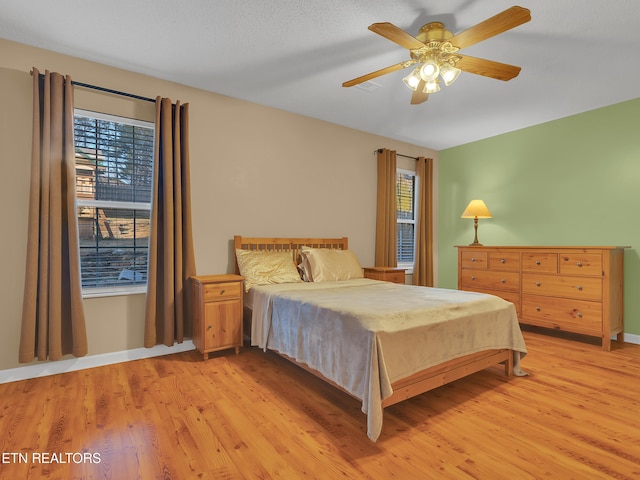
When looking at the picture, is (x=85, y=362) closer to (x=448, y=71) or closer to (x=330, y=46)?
(x=330, y=46)

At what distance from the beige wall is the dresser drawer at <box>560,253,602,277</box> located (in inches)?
87.5

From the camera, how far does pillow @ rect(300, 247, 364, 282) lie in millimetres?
3586

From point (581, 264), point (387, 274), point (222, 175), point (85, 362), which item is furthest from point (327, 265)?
point (581, 264)

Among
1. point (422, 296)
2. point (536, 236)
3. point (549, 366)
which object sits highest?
point (536, 236)

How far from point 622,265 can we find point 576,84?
6.41 ft

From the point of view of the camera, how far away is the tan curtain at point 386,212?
4.72 meters

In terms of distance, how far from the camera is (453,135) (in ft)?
15.6

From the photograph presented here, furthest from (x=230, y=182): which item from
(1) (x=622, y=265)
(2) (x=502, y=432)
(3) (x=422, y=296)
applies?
(1) (x=622, y=265)

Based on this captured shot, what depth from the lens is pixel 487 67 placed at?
228 cm

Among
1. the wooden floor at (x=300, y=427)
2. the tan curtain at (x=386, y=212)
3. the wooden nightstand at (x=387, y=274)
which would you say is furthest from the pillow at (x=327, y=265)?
the wooden floor at (x=300, y=427)

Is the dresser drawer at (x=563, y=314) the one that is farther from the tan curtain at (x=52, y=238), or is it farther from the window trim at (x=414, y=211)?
Answer: the tan curtain at (x=52, y=238)

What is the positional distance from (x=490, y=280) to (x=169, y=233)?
146 inches

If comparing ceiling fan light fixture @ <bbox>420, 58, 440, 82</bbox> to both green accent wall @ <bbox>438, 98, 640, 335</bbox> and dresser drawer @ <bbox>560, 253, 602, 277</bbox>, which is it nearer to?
dresser drawer @ <bbox>560, 253, 602, 277</bbox>

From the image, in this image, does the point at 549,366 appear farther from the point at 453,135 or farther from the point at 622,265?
the point at 453,135
